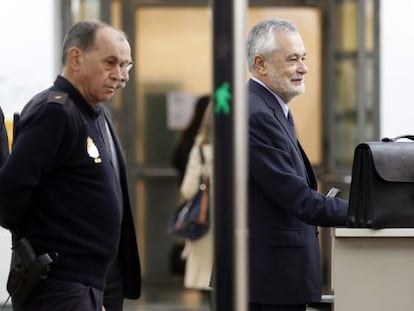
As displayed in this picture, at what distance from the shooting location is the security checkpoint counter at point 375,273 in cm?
431

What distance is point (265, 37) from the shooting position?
4770mm

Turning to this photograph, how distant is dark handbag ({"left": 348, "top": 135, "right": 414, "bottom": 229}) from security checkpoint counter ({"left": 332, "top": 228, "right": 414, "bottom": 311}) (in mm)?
71

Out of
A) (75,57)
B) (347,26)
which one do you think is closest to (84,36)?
(75,57)

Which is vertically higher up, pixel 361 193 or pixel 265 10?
pixel 265 10

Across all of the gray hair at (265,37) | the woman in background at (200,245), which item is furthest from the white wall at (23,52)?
the gray hair at (265,37)

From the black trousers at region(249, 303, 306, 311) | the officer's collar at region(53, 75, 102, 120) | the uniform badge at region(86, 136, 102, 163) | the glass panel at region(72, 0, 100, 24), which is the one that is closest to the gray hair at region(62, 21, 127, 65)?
the officer's collar at region(53, 75, 102, 120)

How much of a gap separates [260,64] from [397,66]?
3.77 metres

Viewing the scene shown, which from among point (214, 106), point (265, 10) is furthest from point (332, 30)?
point (214, 106)

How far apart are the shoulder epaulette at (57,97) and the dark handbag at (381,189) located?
110 cm

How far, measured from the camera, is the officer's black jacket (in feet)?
13.1

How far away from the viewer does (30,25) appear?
26.2 ft

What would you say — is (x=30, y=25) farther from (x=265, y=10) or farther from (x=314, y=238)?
(x=314, y=238)

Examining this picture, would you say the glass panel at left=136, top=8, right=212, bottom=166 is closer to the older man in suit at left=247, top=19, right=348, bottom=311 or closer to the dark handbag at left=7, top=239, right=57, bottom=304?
the older man in suit at left=247, top=19, right=348, bottom=311

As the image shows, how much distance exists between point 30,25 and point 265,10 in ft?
8.38
